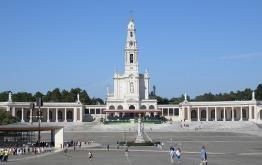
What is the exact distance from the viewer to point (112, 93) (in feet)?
440

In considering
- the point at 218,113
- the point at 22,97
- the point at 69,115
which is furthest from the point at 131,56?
the point at 22,97

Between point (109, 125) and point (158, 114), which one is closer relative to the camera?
point (109, 125)

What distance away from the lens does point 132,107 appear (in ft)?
424

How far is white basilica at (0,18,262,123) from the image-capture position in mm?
126938

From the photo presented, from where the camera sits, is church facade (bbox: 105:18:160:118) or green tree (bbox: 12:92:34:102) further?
green tree (bbox: 12:92:34:102)

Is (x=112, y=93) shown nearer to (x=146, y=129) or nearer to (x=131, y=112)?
(x=131, y=112)

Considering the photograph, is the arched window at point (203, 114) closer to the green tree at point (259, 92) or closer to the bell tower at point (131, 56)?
the green tree at point (259, 92)

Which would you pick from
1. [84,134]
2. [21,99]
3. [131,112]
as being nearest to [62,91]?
[21,99]

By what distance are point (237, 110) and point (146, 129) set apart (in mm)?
35950

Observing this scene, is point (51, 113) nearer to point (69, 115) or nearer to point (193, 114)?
point (69, 115)

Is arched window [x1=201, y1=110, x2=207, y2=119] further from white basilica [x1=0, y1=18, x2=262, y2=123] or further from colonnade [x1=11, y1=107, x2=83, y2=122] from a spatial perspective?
colonnade [x1=11, y1=107, x2=83, y2=122]

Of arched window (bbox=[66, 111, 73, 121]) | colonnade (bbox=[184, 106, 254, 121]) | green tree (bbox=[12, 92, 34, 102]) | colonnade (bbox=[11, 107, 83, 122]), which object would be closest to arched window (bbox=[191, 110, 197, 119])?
colonnade (bbox=[184, 106, 254, 121])

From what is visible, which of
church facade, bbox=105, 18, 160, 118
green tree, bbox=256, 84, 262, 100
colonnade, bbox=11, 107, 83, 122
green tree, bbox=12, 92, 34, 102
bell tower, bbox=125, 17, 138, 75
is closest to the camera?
colonnade, bbox=11, 107, 83, 122

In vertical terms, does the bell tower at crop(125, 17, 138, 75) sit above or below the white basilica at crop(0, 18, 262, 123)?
above
